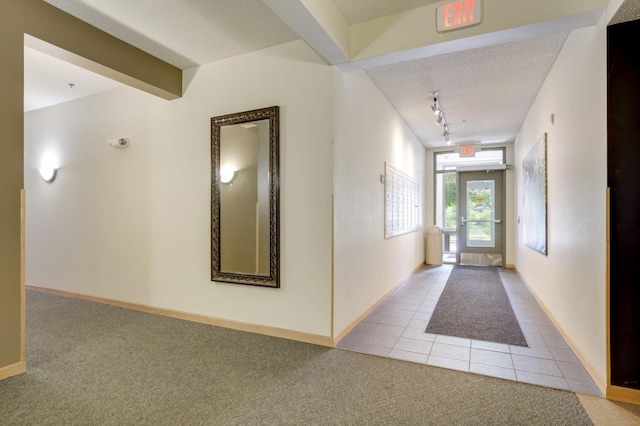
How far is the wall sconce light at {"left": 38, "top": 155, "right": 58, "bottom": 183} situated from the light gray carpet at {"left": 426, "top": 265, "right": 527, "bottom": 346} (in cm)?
548

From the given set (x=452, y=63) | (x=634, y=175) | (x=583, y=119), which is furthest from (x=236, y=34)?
(x=634, y=175)

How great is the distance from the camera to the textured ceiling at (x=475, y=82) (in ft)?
11.1

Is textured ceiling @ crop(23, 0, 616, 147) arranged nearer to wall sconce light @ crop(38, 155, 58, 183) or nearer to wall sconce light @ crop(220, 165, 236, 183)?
wall sconce light @ crop(38, 155, 58, 183)

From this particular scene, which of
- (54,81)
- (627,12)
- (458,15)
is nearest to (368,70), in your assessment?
(458,15)

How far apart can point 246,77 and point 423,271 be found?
520 cm

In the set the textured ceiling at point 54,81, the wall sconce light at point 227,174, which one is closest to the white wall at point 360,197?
the wall sconce light at point 227,174

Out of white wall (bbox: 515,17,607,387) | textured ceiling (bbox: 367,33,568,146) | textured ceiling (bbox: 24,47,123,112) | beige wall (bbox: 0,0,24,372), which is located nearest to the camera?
white wall (bbox: 515,17,607,387)

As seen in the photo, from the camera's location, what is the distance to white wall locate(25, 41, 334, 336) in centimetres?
309

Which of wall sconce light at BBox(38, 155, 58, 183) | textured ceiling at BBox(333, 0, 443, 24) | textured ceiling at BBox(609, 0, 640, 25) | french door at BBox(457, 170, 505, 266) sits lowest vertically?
french door at BBox(457, 170, 505, 266)

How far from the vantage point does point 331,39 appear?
8.53 feet

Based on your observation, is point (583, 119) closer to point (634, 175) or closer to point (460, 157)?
point (634, 175)

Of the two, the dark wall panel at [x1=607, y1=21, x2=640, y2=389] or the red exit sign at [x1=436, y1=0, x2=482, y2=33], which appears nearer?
the dark wall panel at [x1=607, y1=21, x2=640, y2=389]

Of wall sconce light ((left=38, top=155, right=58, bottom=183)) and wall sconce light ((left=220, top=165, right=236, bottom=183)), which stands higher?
wall sconce light ((left=38, top=155, right=58, bottom=183))

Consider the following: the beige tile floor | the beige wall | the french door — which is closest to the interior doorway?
the french door
